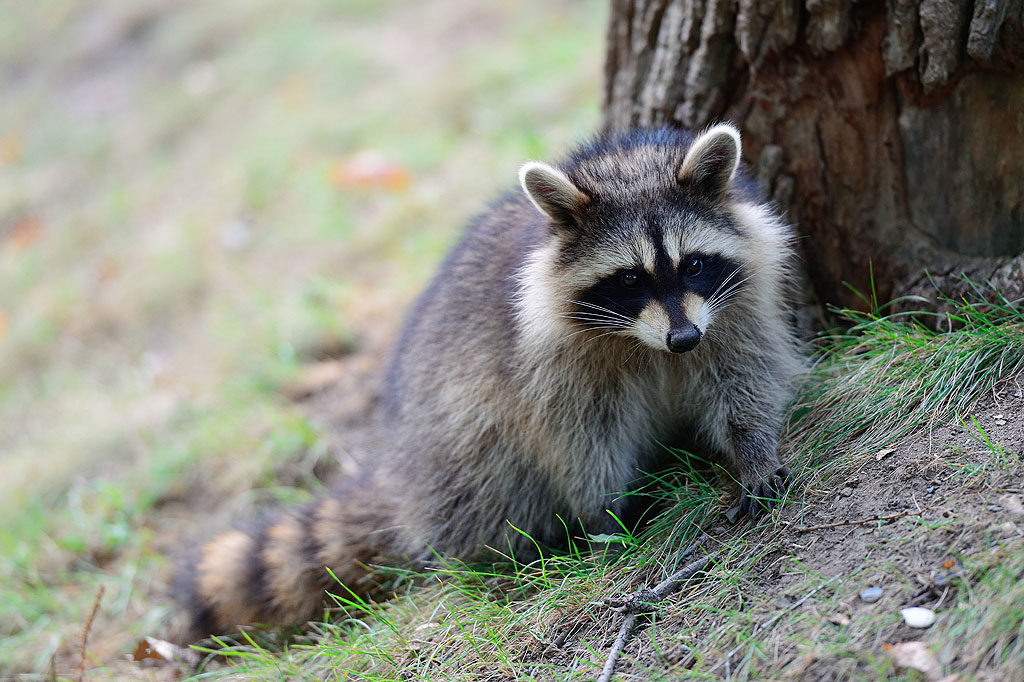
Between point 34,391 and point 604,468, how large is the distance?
14.4ft

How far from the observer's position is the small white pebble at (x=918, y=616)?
1.98 meters

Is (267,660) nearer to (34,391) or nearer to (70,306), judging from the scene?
(34,391)

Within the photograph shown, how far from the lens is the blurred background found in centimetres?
414

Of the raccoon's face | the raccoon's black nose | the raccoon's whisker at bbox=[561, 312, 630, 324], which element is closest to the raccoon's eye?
the raccoon's face

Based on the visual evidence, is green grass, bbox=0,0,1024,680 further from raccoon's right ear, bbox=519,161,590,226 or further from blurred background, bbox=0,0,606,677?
raccoon's right ear, bbox=519,161,590,226

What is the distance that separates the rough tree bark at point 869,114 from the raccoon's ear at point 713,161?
0.53 meters

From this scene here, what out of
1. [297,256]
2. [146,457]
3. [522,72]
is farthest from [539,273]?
[522,72]

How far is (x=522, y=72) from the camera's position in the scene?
664 centimetres

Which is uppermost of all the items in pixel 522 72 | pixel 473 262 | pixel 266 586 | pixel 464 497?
pixel 522 72

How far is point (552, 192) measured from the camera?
8.79 feet

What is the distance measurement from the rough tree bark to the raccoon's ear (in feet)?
1.75

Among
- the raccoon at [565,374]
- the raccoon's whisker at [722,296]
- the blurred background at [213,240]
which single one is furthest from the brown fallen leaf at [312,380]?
the raccoon's whisker at [722,296]

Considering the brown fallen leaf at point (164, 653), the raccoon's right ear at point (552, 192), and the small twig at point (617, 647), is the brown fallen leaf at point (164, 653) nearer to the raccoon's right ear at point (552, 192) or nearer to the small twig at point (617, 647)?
the small twig at point (617, 647)

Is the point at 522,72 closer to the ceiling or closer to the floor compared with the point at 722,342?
closer to the ceiling
